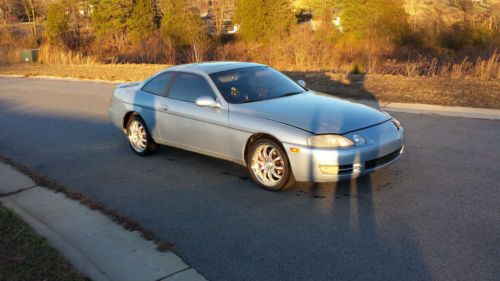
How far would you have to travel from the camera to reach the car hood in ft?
18.7

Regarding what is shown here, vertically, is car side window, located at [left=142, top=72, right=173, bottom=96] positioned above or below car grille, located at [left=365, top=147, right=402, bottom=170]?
above

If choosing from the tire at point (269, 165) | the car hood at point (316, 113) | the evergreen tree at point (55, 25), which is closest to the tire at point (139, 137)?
the car hood at point (316, 113)

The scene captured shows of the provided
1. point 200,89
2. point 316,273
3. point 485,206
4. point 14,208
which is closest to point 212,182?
point 200,89

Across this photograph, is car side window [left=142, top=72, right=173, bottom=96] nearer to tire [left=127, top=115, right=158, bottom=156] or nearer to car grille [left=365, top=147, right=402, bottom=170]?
tire [left=127, top=115, right=158, bottom=156]

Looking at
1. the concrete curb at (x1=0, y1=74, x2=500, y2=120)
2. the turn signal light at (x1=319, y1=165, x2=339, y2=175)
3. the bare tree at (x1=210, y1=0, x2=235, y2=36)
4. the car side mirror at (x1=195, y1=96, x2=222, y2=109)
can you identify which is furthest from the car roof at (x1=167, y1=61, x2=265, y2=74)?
the bare tree at (x1=210, y1=0, x2=235, y2=36)

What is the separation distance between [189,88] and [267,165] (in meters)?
1.89

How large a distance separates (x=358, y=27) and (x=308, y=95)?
105 feet

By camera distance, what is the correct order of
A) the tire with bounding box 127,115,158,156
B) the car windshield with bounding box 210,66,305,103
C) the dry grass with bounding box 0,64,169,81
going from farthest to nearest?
the dry grass with bounding box 0,64,169,81
the tire with bounding box 127,115,158,156
the car windshield with bounding box 210,66,305,103

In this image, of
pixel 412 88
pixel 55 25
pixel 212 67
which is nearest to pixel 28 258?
pixel 212 67

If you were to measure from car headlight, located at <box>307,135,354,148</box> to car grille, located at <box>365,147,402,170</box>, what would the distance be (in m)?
0.33

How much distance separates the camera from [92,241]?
4.86m

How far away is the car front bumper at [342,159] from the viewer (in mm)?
5465

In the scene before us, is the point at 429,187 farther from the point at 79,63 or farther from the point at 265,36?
the point at 265,36

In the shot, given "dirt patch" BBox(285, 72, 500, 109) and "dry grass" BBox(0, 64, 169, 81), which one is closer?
"dirt patch" BBox(285, 72, 500, 109)
